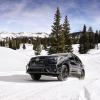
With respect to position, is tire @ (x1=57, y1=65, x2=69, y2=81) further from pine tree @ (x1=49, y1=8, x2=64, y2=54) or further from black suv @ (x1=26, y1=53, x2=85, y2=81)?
pine tree @ (x1=49, y1=8, x2=64, y2=54)

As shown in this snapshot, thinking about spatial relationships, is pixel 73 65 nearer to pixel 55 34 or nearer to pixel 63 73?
pixel 63 73

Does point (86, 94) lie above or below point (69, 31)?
below

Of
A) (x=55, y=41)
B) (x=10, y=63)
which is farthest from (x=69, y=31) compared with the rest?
(x=10, y=63)

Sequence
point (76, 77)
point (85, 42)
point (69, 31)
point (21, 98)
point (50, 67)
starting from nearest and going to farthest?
point (21, 98)
point (50, 67)
point (76, 77)
point (69, 31)
point (85, 42)

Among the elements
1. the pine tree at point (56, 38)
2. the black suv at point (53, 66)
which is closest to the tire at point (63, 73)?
the black suv at point (53, 66)

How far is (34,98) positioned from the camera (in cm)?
883

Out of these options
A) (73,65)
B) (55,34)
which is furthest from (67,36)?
(73,65)

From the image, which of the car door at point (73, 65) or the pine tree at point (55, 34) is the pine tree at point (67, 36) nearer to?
the pine tree at point (55, 34)

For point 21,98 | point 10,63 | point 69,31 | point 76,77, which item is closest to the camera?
point 21,98

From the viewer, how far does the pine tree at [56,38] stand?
62.9m

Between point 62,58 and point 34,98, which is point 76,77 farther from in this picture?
point 34,98

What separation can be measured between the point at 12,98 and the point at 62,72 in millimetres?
5848

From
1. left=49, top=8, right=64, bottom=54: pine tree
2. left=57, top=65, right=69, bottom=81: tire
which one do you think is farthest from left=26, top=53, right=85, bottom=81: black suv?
left=49, top=8, right=64, bottom=54: pine tree

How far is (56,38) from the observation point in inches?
2549
